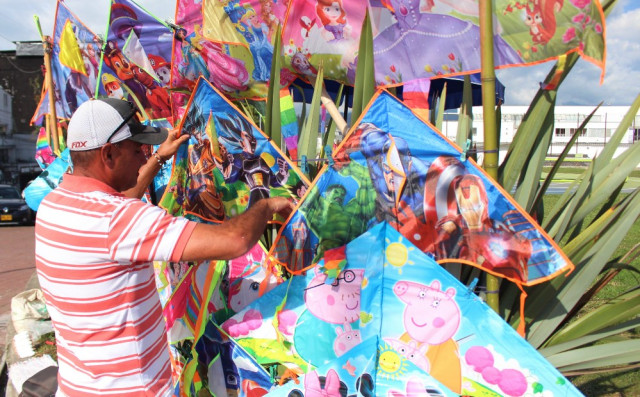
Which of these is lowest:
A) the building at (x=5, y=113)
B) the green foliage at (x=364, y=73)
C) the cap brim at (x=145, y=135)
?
the building at (x=5, y=113)

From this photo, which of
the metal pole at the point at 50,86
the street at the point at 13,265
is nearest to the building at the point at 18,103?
the street at the point at 13,265

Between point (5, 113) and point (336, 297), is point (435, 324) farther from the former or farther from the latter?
point (5, 113)

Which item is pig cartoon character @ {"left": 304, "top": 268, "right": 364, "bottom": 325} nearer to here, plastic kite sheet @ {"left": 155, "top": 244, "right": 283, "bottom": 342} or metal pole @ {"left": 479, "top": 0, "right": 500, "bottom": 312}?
plastic kite sheet @ {"left": 155, "top": 244, "right": 283, "bottom": 342}

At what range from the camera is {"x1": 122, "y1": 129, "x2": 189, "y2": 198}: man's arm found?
1964 millimetres

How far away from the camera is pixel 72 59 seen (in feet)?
11.6

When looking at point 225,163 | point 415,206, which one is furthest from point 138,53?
point 415,206

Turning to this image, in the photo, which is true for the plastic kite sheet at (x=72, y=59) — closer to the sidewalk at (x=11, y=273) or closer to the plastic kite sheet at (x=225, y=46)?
the plastic kite sheet at (x=225, y=46)

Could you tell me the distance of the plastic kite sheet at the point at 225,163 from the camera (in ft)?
5.79

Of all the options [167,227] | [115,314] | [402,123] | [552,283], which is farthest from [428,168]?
[115,314]

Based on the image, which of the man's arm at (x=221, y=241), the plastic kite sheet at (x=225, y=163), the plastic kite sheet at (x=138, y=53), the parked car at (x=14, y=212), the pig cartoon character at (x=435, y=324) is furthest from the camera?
the parked car at (x=14, y=212)

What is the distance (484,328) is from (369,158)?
2.03ft

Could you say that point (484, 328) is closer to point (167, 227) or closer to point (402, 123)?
point (402, 123)

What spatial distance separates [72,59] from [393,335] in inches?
130

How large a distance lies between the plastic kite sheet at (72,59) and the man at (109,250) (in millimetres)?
2295
